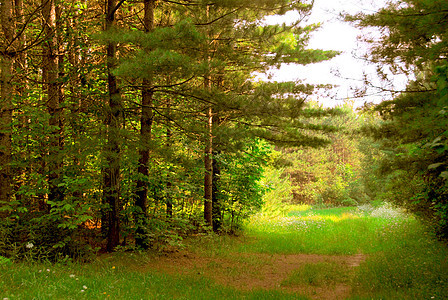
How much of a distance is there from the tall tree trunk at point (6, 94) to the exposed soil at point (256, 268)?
3578mm

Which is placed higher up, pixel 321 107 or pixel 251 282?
pixel 321 107

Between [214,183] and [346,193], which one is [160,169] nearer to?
[214,183]

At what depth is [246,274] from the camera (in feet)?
24.5

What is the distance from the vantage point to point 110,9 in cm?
766

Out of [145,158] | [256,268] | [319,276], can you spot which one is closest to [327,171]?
[256,268]

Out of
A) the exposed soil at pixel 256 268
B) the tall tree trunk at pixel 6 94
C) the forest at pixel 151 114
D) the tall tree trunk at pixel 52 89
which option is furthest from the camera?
the tall tree trunk at pixel 52 89

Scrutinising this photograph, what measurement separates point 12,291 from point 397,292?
598cm

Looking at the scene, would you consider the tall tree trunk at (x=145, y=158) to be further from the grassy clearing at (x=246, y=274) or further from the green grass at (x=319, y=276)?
the green grass at (x=319, y=276)

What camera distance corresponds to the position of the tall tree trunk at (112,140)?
678cm

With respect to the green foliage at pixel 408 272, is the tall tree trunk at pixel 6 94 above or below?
above

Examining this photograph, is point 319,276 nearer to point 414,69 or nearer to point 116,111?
point 414,69

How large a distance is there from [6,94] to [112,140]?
2.35 metres

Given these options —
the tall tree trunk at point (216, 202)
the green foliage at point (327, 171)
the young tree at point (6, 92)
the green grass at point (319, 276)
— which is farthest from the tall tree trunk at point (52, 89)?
the green foliage at point (327, 171)

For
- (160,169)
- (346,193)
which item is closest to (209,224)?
(160,169)
